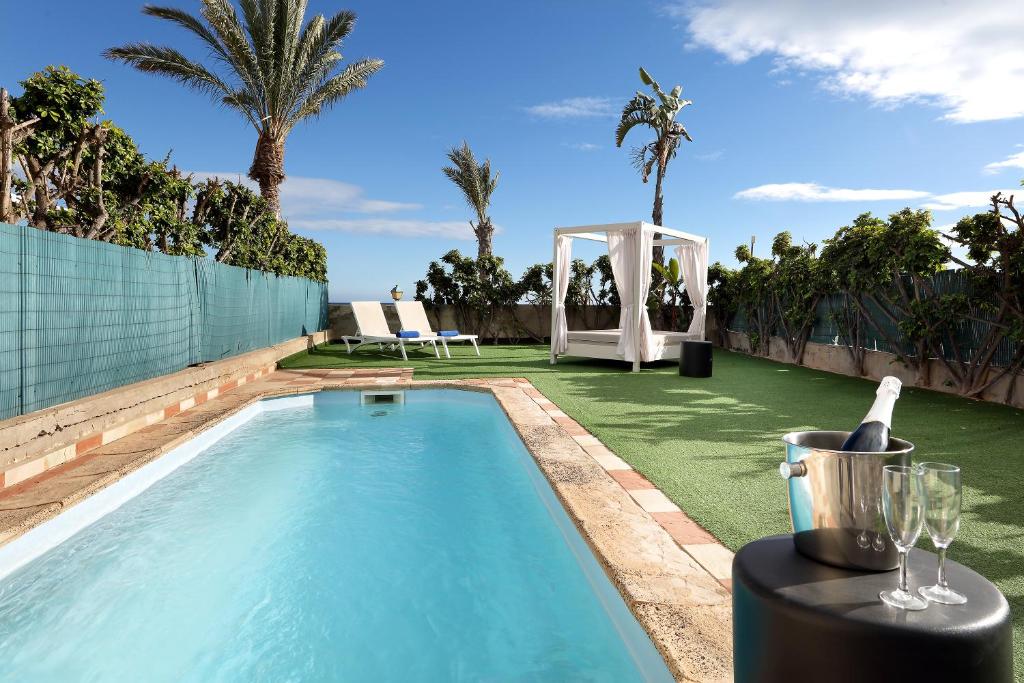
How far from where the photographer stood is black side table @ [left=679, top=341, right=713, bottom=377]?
8523 millimetres

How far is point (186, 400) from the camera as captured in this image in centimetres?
635

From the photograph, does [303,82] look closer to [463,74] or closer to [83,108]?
[463,74]

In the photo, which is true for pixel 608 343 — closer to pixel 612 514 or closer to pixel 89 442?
pixel 612 514

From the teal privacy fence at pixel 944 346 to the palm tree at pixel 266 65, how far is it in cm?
1127

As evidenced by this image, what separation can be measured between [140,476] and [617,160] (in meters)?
15.4

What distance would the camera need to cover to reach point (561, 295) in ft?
34.5

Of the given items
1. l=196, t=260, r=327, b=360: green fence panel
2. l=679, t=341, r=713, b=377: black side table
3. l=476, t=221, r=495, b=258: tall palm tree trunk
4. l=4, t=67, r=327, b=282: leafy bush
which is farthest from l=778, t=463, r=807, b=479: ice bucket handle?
l=476, t=221, r=495, b=258: tall palm tree trunk

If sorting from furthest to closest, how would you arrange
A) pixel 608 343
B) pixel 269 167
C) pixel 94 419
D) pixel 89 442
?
pixel 269 167 < pixel 608 343 < pixel 94 419 < pixel 89 442

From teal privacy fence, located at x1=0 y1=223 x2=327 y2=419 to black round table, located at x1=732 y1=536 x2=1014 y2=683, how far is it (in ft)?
15.6

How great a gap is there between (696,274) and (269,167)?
30.8 ft

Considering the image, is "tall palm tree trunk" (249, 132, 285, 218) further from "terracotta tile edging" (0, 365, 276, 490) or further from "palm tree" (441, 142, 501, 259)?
"terracotta tile edging" (0, 365, 276, 490)

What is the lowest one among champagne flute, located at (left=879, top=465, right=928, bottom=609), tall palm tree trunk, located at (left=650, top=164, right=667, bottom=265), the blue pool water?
the blue pool water

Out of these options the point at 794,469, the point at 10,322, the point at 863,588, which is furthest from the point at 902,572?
the point at 10,322

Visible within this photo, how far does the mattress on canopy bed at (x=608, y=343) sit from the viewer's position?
9938 millimetres
